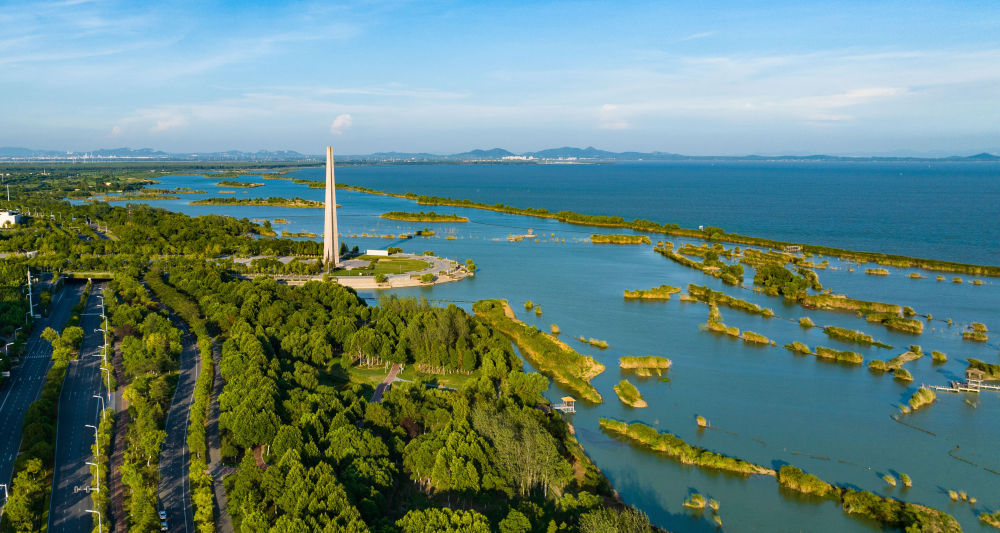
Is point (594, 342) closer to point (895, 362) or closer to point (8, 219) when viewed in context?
point (895, 362)

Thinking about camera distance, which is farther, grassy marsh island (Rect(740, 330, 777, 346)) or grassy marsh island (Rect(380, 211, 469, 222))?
grassy marsh island (Rect(380, 211, 469, 222))

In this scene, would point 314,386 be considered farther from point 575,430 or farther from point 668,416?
point 668,416

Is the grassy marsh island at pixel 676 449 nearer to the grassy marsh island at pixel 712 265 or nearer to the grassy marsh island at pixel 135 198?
the grassy marsh island at pixel 712 265

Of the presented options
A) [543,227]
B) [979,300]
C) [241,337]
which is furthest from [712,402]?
[543,227]

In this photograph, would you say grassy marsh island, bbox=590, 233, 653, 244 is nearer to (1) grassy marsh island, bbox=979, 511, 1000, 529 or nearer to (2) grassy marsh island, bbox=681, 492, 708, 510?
(2) grassy marsh island, bbox=681, 492, 708, 510

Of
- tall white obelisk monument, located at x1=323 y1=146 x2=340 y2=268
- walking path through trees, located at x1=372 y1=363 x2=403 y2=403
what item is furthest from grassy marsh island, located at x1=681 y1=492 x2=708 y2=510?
tall white obelisk monument, located at x1=323 y1=146 x2=340 y2=268

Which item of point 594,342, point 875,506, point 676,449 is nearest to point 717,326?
point 594,342

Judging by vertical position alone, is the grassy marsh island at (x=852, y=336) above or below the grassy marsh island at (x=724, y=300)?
below

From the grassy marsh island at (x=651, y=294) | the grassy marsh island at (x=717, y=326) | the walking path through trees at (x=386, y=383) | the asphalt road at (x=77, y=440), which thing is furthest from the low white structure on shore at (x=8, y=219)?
the grassy marsh island at (x=717, y=326)
